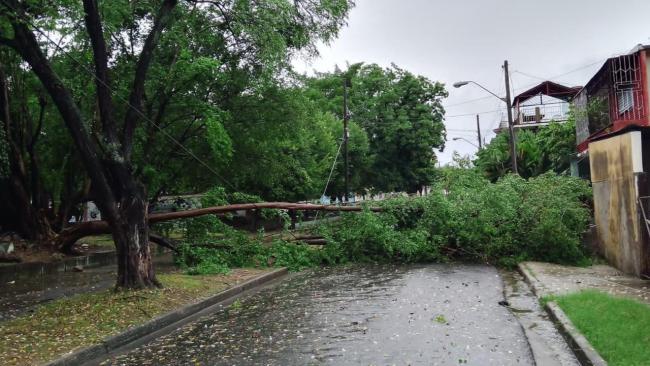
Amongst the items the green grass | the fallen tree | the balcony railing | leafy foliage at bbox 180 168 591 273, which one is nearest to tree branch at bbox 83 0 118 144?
the fallen tree

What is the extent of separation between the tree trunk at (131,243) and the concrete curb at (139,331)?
3.85ft

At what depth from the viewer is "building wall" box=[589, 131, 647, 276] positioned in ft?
37.7

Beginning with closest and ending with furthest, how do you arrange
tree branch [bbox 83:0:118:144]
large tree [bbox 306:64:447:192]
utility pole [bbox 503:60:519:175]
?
Answer: tree branch [bbox 83:0:118:144], utility pole [bbox 503:60:519:175], large tree [bbox 306:64:447:192]

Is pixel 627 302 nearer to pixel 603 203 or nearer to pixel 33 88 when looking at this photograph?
pixel 603 203

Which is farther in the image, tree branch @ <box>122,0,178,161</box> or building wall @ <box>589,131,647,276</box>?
building wall @ <box>589,131,647,276</box>

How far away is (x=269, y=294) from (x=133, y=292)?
3.16 metres

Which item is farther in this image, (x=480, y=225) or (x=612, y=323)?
(x=480, y=225)

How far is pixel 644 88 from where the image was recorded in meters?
21.8

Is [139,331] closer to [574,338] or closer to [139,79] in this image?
[139,79]

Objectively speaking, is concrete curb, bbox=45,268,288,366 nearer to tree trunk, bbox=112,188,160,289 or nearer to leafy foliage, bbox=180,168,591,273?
tree trunk, bbox=112,188,160,289

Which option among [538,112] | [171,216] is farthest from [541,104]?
[171,216]

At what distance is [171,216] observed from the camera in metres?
14.7

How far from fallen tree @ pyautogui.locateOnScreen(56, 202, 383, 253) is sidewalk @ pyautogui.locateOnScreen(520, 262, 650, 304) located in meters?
6.49

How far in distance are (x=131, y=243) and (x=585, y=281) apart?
900 cm
